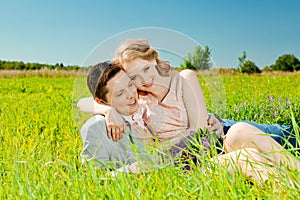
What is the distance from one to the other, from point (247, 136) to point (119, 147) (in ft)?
2.87

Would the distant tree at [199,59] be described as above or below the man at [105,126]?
above

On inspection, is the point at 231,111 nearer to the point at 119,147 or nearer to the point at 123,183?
the point at 119,147

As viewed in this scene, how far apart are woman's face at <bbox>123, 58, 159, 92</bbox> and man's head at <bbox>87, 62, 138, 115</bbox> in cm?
3

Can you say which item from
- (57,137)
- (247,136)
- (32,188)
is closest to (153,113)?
(247,136)

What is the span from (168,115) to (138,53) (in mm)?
535

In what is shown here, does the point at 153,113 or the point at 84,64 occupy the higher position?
the point at 84,64

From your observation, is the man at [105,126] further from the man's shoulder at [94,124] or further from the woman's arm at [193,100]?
the woman's arm at [193,100]

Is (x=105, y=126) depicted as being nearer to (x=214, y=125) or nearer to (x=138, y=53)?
(x=138, y=53)

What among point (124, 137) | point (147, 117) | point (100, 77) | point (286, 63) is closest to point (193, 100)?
point (147, 117)

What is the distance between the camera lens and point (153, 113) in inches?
124

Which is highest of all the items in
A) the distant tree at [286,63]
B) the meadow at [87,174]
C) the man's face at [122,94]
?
the distant tree at [286,63]

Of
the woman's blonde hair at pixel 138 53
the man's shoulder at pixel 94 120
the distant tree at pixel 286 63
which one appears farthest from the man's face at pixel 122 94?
the distant tree at pixel 286 63

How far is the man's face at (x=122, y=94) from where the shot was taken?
2850 millimetres

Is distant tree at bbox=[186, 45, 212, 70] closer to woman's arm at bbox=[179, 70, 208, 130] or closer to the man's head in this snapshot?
woman's arm at bbox=[179, 70, 208, 130]
